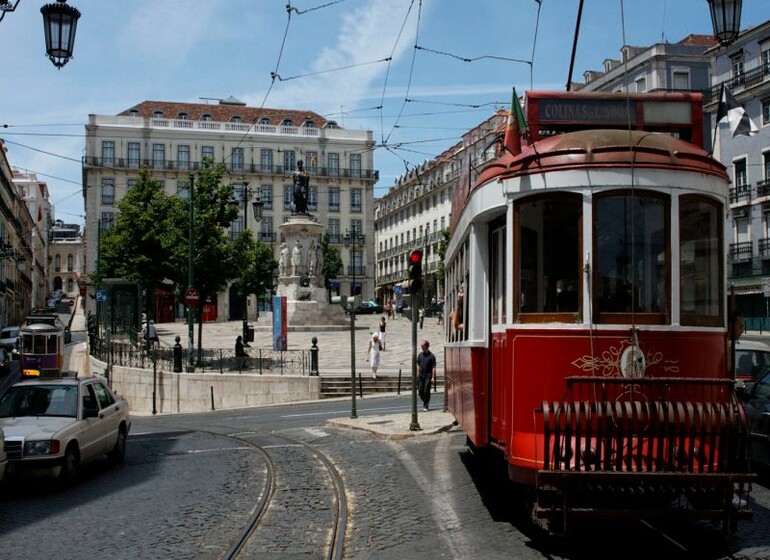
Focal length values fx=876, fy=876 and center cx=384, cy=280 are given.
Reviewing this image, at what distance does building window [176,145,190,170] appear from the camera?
258ft

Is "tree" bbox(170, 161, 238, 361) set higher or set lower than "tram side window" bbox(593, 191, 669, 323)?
higher

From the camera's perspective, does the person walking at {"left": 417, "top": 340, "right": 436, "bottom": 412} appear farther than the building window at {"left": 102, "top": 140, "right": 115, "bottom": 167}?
No

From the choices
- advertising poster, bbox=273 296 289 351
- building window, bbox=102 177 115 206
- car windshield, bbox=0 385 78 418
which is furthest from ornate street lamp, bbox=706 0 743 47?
building window, bbox=102 177 115 206

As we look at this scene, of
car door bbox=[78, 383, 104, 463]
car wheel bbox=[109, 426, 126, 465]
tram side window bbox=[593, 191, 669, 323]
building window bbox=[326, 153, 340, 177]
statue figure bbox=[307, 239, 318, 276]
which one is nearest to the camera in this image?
tram side window bbox=[593, 191, 669, 323]

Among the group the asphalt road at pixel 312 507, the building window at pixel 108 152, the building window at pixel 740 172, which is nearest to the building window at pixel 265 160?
the building window at pixel 108 152

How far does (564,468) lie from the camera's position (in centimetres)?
623

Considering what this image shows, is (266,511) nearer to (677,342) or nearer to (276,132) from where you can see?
(677,342)

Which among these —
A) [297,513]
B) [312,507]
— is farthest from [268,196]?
[297,513]

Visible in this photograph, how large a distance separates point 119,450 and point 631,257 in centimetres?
904

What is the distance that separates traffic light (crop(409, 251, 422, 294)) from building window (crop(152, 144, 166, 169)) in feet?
219

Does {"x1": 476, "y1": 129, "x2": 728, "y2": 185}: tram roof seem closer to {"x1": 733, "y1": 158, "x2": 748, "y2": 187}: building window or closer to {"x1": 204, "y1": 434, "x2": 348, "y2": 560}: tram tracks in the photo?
{"x1": 204, "y1": 434, "x2": 348, "y2": 560}: tram tracks

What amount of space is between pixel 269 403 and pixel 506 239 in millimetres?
21320

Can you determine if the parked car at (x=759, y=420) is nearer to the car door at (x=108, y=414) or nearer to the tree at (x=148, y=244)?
→ the car door at (x=108, y=414)

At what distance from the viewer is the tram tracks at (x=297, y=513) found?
291 inches
